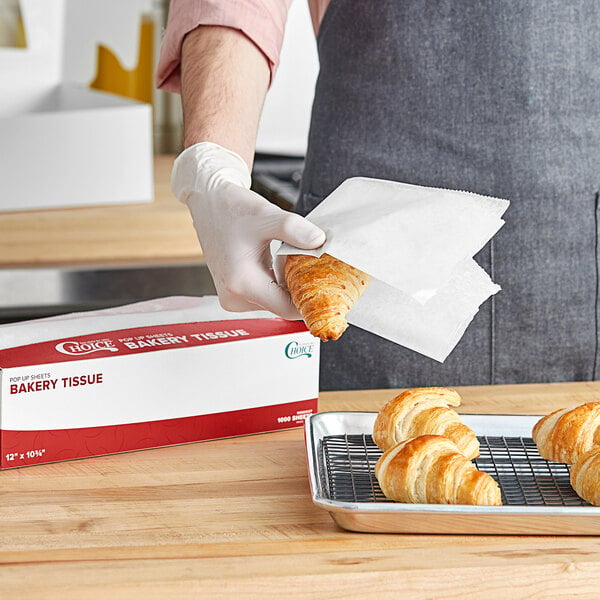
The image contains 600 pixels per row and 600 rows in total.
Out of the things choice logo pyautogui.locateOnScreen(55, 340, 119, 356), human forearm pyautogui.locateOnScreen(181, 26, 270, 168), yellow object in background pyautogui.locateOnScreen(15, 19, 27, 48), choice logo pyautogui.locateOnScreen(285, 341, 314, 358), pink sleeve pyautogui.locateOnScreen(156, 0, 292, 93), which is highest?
pink sleeve pyautogui.locateOnScreen(156, 0, 292, 93)

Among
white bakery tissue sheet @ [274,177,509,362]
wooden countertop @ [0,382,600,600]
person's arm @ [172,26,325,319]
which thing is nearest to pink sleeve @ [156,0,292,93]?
person's arm @ [172,26,325,319]

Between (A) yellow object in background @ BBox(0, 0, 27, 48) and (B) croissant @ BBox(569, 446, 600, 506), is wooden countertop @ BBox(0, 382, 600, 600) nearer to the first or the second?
(B) croissant @ BBox(569, 446, 600, 506)

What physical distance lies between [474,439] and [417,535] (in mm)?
146

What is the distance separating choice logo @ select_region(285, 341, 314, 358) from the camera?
1.08m

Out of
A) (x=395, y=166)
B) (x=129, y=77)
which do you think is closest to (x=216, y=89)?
(x=395, y=166)

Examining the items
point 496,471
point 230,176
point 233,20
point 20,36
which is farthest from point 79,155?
point 496,471

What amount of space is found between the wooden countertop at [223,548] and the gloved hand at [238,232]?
0.20 meters

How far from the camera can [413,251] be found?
0.97 meters

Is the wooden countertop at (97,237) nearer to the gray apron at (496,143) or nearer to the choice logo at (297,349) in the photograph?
the gray apron at (496,143)

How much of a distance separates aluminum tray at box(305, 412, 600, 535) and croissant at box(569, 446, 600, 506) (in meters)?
0.01

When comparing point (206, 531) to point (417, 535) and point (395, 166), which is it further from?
point (395, 166)

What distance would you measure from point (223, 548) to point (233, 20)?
0.75 meters

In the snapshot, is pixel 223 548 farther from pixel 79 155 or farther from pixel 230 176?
pixel 79 155

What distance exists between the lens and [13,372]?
96 cm
